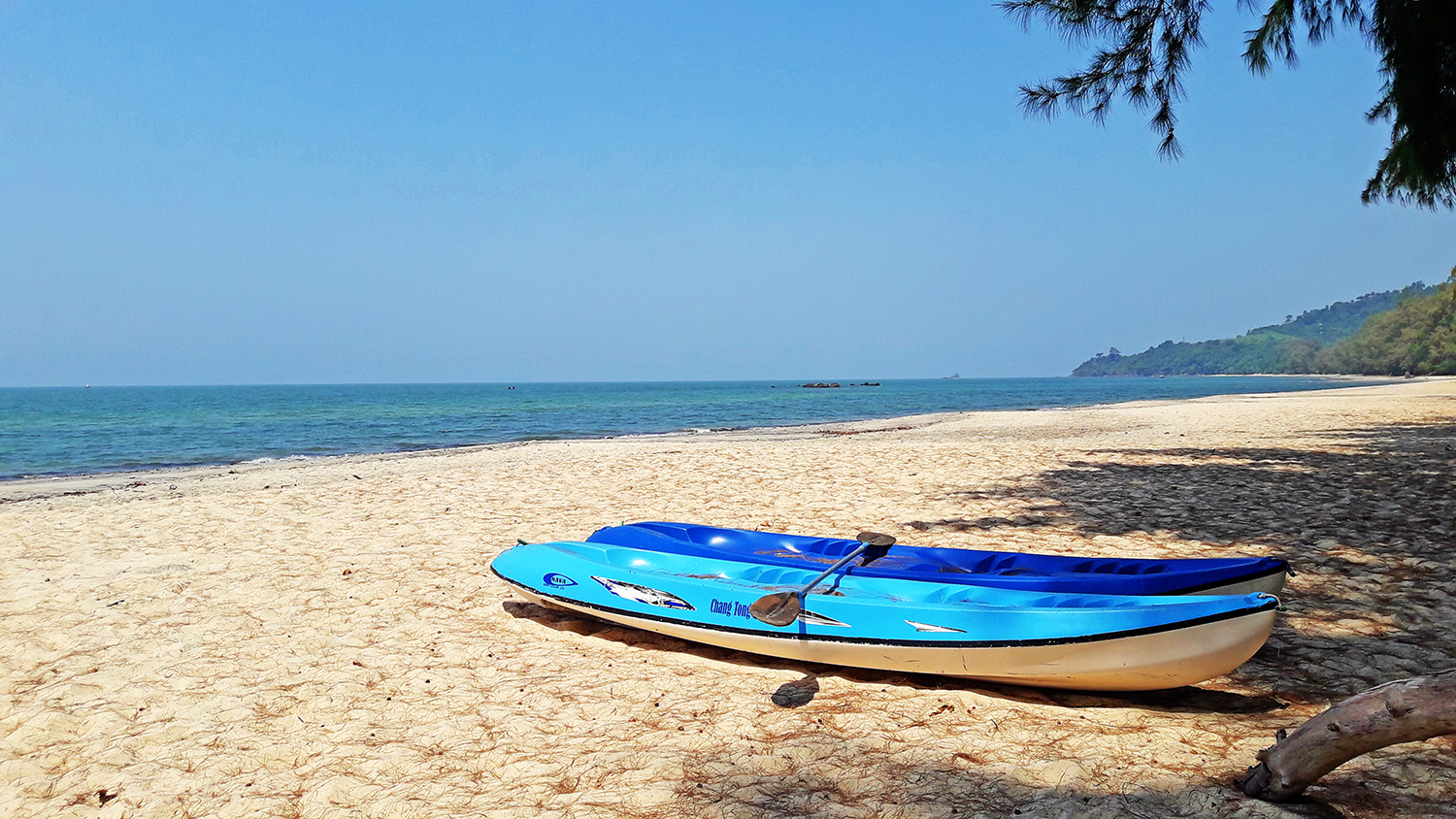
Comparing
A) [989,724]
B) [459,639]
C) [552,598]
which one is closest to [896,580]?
[989,724]

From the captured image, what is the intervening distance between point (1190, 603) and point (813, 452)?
12.2 meters

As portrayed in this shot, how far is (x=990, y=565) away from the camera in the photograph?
4738 millimetres

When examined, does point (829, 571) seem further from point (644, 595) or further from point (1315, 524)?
point (1315, 524)

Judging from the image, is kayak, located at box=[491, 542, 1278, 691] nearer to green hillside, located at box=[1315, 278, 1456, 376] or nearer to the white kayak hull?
the white kayak hull

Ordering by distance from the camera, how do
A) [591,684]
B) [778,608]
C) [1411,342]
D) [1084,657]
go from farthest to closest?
[1411,342] < [591,684] < [778,608] < [1084,657]

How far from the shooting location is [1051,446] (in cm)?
1542

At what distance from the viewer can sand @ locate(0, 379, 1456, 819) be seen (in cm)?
310

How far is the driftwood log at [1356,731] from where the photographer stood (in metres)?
2.15

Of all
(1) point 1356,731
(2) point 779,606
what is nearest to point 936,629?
(2) point 779,606

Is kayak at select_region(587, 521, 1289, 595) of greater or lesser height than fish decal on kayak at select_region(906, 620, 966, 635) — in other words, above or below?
above

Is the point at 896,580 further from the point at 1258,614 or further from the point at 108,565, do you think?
the point at 108,565

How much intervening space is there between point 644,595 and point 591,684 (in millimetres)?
640

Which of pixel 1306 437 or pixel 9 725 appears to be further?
pixel 1306 437

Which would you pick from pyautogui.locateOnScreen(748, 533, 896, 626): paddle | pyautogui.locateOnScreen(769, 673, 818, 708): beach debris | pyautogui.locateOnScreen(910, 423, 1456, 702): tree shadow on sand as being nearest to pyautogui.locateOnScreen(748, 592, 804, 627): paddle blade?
pyautogui.locateOnScreen(748, 533, 896, 626): paddle
